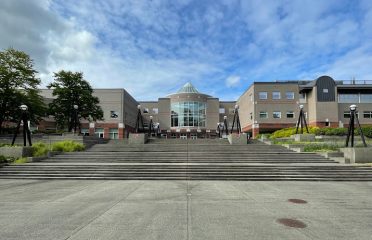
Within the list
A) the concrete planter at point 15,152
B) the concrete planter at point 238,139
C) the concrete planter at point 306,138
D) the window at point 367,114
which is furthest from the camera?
the window at point 367,114

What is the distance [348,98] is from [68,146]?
168ft

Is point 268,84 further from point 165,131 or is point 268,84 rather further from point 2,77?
point 2,77

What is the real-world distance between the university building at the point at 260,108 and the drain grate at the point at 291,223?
38809 millimetres

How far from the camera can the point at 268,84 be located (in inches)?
2131

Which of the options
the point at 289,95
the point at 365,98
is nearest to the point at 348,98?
the point at 365,98

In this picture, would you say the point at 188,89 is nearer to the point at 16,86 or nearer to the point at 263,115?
the point at 263,115

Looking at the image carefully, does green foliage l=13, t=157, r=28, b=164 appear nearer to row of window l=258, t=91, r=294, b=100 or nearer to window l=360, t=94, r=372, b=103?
row of window l=258, t=91, r=294, b=100

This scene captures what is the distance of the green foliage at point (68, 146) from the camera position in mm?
23781

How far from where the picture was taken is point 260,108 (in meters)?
53.9

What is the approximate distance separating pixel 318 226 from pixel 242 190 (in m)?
5.24

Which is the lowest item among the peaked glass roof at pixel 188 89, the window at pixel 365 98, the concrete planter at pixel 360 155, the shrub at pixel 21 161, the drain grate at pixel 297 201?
the drain grate at pixel 297 201

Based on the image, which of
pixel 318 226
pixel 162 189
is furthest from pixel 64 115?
pixel 318 226

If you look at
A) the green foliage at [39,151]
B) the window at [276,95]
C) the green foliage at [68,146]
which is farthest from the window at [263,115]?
the green foliage at [39,151]

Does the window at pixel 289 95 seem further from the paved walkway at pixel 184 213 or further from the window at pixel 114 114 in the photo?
the paved walkway at pixel 184 213
